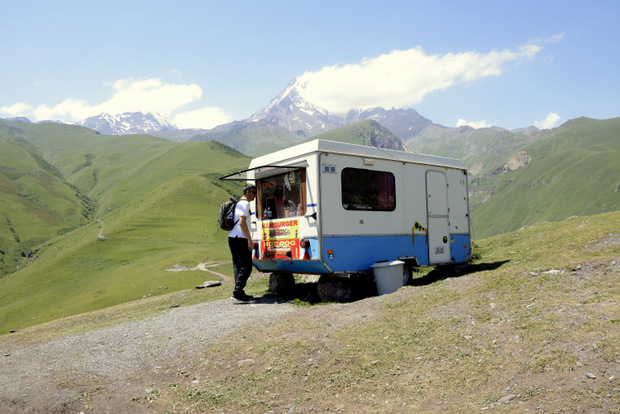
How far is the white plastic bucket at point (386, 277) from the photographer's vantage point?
12.9m

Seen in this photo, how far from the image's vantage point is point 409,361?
7.06 metres

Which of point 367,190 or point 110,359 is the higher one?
point 367,190

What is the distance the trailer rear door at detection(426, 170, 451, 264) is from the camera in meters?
15.0

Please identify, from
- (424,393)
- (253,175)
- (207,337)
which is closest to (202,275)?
(253,175)

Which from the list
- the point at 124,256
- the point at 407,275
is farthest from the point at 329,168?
the point at 124,256

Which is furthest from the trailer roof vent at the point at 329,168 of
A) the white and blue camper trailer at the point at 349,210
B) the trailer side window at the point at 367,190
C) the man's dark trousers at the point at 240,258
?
the man's dark trousers at the point at 240,258

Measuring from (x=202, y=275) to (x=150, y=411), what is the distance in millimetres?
56271

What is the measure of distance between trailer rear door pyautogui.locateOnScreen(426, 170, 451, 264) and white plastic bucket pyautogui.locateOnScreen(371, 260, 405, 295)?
2.30m

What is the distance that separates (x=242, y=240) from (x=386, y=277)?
4265 millimetres

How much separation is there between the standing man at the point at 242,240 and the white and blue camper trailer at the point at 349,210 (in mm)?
684

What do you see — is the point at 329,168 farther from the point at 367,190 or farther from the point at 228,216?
the point at 228,216

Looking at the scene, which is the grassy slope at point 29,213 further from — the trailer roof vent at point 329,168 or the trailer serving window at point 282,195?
the trailer roof vent at point 329,168

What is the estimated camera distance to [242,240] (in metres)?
13.5

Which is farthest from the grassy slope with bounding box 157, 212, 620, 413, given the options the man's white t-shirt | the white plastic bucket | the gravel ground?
the man's white t-shirt
